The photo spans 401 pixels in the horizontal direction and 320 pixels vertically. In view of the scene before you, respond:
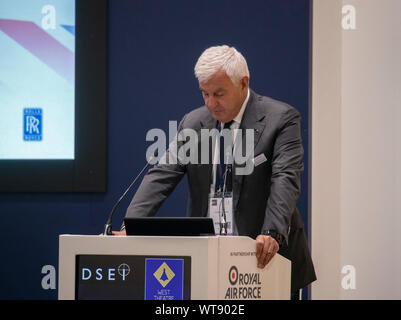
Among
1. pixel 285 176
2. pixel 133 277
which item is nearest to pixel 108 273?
pixel 133 277

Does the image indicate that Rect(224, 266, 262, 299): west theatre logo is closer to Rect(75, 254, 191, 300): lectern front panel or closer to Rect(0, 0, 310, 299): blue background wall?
Rect(75, 254, 191, 300): lectern front panel

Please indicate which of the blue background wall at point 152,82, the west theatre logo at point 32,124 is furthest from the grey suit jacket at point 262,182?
the west theatre logo at point 32,124

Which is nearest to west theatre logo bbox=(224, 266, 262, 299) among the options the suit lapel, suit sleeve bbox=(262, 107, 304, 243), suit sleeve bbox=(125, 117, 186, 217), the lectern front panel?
the lectern front panel

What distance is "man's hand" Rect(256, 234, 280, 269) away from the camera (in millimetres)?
2266

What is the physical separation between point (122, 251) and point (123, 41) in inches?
91.4

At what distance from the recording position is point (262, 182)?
2797 mm

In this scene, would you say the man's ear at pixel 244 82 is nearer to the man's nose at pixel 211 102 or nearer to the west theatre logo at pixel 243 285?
the man's nose at pixel 211 102

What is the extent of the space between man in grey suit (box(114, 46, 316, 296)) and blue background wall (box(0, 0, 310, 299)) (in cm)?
127

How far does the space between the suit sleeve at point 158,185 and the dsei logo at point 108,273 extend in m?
0.67

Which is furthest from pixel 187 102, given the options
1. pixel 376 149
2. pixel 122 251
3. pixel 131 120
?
pixel 122 251

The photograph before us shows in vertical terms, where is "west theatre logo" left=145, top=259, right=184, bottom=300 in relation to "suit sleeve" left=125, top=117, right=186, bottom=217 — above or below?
below

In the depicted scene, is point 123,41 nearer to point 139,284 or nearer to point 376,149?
point 376,149

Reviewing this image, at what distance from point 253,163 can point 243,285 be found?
71 cm
